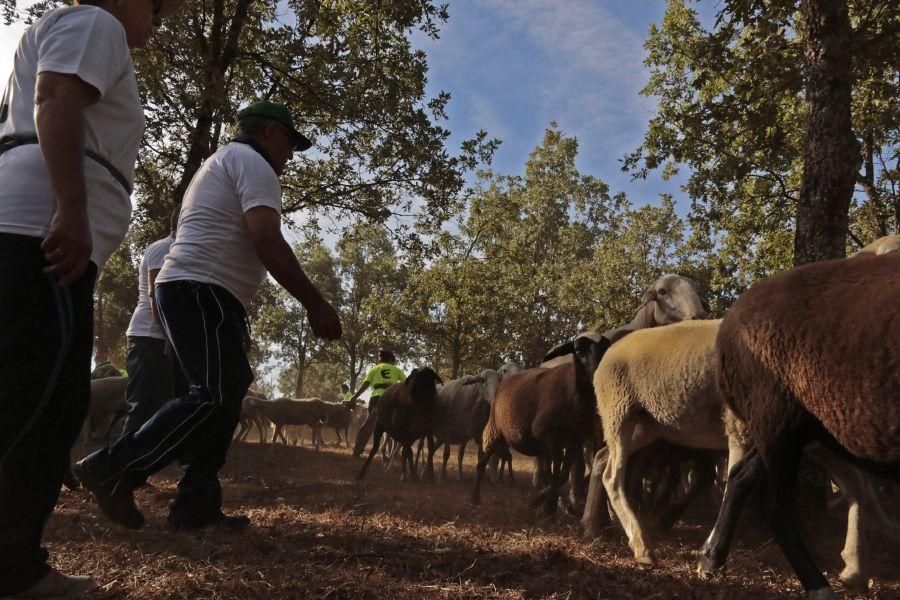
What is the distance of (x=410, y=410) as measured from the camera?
10.9 meters

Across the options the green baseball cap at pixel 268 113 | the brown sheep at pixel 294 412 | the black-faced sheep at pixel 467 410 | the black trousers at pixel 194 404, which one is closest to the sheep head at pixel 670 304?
the black-faced sheep at pixel 467 410

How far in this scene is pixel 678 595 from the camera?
2920 millimetres

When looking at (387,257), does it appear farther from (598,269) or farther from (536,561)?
(536,561)

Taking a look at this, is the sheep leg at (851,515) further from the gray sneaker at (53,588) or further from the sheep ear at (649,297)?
the gray sneaker at (53,588)

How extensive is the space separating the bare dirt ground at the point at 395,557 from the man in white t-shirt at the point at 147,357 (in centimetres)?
78

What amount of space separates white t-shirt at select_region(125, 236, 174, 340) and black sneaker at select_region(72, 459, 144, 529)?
2392 mm

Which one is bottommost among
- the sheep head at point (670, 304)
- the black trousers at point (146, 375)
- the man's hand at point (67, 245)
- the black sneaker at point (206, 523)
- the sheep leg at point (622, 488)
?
the black sneaker at point (206, 523)

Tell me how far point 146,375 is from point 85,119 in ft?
13.2

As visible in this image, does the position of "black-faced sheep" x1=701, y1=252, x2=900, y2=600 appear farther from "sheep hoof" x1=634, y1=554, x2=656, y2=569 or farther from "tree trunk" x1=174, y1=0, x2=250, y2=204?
"tree trunk" x1=174, y1=0, x2=250, y2=204

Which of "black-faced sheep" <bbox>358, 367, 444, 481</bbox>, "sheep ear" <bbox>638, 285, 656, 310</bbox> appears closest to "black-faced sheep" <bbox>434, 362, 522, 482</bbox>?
"black-faced sheep" <bbox>358, 367, 444, 481</bbox>

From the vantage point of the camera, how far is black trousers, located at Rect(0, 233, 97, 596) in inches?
75.6

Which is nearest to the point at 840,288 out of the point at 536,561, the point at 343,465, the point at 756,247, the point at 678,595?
the point at 678,595

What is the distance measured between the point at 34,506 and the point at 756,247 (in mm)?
18049

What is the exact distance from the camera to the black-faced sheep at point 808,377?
2.69m
